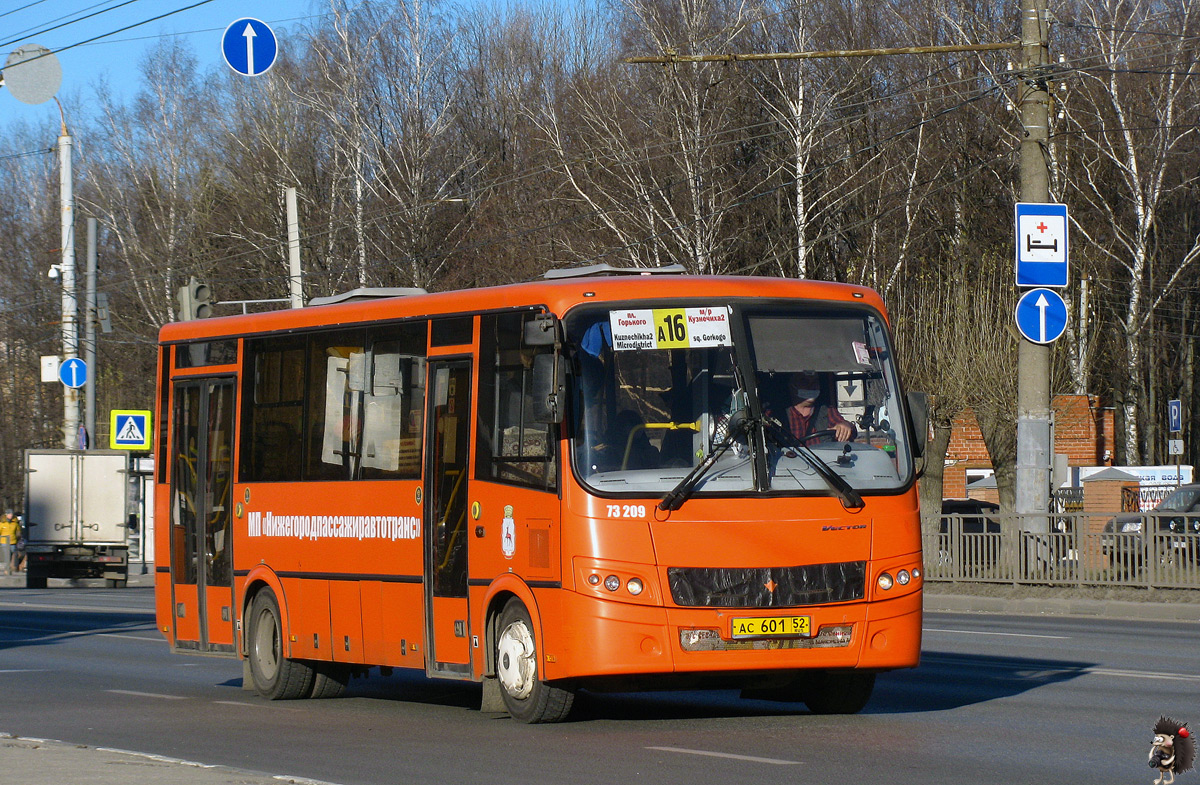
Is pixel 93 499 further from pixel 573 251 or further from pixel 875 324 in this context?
pixel 875 324

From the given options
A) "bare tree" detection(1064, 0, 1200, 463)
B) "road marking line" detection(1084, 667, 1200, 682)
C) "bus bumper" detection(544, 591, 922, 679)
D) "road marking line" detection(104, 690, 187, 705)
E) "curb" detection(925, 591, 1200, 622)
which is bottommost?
"curb" detection(925, 591, 1200, 622)

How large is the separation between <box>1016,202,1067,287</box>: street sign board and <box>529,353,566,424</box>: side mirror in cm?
1308

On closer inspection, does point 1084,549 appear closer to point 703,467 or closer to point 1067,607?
point 1067,607

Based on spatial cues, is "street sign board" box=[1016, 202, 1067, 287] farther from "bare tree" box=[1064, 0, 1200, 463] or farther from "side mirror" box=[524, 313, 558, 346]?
"bare tree" box=[1064, 0, 1200, 463]

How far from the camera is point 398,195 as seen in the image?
51031mm

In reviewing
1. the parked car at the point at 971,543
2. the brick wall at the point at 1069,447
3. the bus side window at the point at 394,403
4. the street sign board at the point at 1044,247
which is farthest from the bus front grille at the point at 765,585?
the brick wall at the point at 1069,447

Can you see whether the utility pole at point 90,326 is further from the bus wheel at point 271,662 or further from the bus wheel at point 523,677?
→ the bus wheel at point 523,677

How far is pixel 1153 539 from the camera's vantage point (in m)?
24.4

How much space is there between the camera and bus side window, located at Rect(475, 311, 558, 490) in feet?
37.5

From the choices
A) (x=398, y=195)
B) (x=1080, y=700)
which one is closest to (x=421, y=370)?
(x=1080, y=700)

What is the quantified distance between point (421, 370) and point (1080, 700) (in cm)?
503

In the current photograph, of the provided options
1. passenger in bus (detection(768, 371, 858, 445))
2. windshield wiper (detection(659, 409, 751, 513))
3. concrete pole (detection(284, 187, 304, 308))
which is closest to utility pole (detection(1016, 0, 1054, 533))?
concrete pole (detection(284, 187, 304, 308))

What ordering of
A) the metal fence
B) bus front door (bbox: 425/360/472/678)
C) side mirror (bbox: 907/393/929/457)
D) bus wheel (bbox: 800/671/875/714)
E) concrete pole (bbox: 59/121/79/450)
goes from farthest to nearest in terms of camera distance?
concrete pole (bbox: 59/121/79/450), the metal fence, bus front door (bbox: 425/360/472/678), bus wheel (bbox: 800/671/875/714), side mirror (bbox: 907/393/929/457)

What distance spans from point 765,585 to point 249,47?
14.9 m
